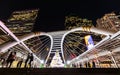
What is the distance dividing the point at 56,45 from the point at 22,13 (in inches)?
4590

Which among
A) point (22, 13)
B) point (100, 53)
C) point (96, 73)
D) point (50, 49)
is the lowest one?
point (50, 49)

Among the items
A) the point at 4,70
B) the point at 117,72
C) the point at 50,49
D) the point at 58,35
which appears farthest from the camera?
the point at 50,49

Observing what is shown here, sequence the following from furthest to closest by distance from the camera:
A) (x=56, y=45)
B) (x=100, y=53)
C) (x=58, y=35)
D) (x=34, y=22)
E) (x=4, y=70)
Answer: (x=34, y=22)
(x=56, y=45)
(x=58, y=35)
(x=100, y=53)
(x=4, y=70)

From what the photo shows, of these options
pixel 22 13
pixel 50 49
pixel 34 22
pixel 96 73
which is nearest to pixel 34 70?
pixel 96 73

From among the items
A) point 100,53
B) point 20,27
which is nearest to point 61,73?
point 100,53

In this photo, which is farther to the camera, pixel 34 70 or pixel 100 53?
pixel 100 53

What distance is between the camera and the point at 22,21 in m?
140

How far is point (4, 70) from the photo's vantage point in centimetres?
848

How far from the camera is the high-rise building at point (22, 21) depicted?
413 ft

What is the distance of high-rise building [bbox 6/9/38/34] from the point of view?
413ft

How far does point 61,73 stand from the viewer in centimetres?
814

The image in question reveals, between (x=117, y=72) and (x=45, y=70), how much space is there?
4.11m

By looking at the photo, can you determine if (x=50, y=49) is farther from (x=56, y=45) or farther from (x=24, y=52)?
(x=24, y=52)

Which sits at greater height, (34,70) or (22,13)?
(22,13)
